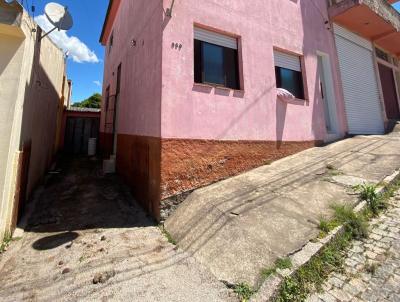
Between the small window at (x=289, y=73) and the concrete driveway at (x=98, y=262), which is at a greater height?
the small window at (x=289, y=73)

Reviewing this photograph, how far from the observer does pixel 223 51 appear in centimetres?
614

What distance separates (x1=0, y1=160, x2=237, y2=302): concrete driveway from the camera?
9.49ft

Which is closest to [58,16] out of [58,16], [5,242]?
[58,16]

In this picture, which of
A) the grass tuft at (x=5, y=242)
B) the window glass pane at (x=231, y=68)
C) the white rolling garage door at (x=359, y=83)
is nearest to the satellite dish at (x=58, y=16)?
the window glass pane at (x=231, y=68)

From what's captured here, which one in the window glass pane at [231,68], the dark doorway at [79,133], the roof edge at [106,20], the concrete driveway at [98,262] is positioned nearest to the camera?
the concrete driveway at [98,262]

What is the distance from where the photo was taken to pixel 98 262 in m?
3.57

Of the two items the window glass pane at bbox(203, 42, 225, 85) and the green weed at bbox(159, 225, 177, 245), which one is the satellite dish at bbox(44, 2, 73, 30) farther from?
the green weed at bbox(159, 225, 177, 245)

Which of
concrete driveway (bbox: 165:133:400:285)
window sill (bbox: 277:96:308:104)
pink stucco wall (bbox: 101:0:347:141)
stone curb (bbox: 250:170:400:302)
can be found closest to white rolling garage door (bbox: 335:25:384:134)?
pink stucco wall (bbox: 101:0:347:141)

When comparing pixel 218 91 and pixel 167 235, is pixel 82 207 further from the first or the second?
pixel 218 91

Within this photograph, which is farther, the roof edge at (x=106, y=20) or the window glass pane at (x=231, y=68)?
the roof edge at (x=106, y=20)

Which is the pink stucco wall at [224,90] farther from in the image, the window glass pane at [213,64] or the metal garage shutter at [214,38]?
the window glass pane at [213,64]

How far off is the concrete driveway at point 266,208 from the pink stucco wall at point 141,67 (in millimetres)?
2054

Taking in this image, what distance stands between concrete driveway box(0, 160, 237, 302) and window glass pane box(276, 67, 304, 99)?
5.64m

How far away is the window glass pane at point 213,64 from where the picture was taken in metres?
5.80
